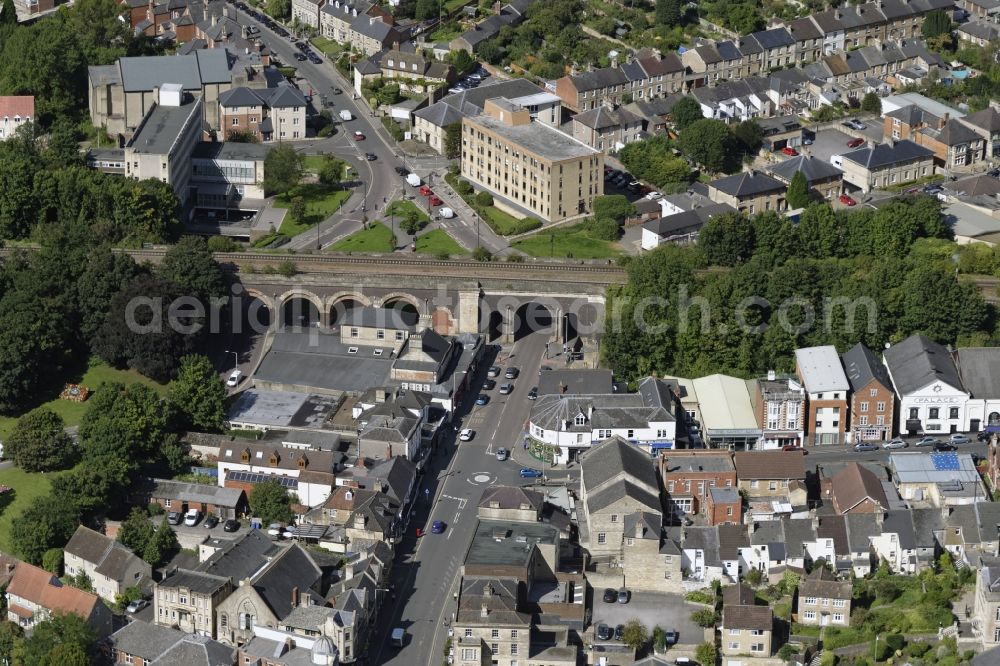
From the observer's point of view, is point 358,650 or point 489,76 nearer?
point 358,650

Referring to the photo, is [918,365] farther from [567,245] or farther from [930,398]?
[567,245]

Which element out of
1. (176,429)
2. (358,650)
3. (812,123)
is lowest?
(358,650)

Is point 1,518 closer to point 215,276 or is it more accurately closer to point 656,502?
point 215,276

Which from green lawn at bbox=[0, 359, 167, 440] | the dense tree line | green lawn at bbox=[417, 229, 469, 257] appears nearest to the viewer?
green lawn at bbox=[0, 359, 167, 440]

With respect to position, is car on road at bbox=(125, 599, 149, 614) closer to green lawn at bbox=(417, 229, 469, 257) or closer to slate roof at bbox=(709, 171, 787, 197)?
green lawn at bbox=(417, 229, 469, 257)

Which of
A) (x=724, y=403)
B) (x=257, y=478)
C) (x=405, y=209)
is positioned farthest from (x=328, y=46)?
(x=257, y=478)

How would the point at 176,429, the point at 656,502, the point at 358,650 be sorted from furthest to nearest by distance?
the point at 176,429 → the point at 656,502 → the point at 358,650

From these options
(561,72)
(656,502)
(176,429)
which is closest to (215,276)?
(176,429)

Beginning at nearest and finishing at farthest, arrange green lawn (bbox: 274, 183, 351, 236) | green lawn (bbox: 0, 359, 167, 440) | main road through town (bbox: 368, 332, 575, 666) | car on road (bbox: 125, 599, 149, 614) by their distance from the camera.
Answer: main road through town (bbox: 368, 332, 575, 666), car on road (bbox: 125, 599, 149, 614), green lawn (bbox: 0, 359, 167, 440), green lawn (bbox: 274, 183, 351, 236)

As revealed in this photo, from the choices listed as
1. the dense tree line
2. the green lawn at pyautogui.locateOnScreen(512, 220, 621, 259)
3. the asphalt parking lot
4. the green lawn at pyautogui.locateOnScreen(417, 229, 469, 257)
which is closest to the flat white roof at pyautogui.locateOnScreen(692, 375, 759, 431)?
the dense tree line
